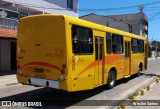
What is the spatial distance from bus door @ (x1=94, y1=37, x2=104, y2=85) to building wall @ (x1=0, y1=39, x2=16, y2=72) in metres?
11.5

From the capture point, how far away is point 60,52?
9.23 metres

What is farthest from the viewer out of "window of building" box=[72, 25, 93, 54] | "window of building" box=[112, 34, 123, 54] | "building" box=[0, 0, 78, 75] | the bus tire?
"building" box=[0, 0, 78, 75]

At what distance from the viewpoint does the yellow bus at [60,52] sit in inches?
363

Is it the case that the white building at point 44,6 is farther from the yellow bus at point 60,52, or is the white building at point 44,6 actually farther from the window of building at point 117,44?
the yellow bus at point 60,52

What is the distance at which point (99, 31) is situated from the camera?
11547 millimetres

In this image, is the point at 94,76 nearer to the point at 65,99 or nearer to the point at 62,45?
the point at 65,99

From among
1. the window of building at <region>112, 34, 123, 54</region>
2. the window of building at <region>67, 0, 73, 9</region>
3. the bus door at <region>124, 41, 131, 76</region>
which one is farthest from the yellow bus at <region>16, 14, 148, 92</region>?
the window of building at <region>67, 0, 73, 9</region>

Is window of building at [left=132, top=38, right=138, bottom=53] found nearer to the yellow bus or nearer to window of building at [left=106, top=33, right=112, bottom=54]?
window of building at [left=106, top=33, right=112, bottom=54]

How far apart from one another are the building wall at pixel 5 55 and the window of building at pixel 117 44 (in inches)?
404

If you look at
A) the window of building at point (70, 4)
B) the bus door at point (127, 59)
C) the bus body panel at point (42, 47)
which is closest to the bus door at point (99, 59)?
the bus body panel at point (42, 47)

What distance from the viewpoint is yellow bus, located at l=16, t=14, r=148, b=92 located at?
30.2ft

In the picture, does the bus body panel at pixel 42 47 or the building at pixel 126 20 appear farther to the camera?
the building at pixel 126 20

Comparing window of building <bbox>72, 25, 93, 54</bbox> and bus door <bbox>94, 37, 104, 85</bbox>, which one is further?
bus door <bbox>94, 37, 104, 85</bbox>

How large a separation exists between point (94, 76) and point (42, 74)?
2.32m
